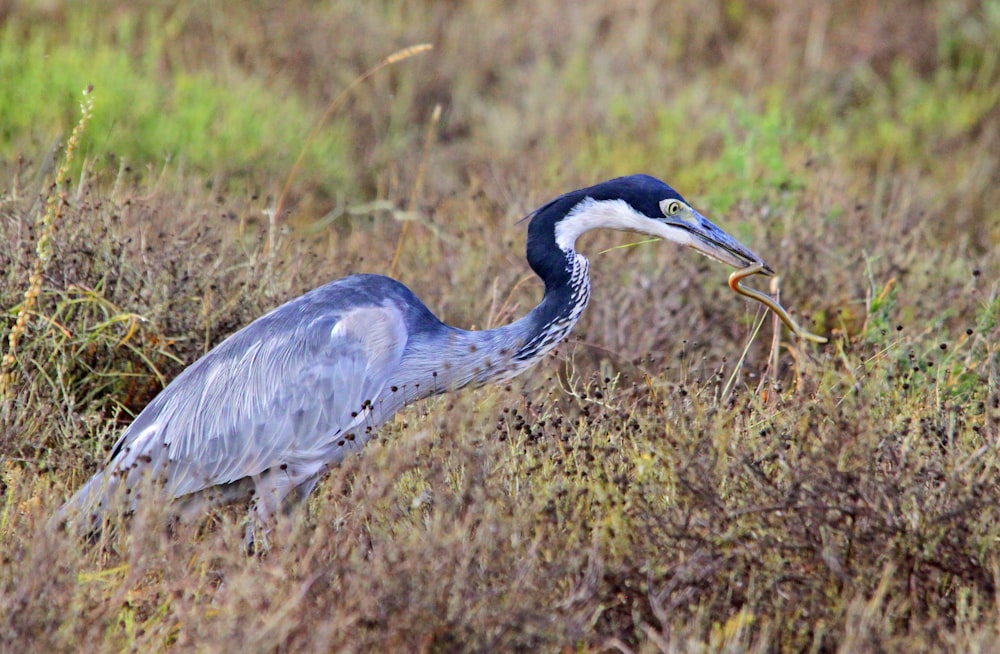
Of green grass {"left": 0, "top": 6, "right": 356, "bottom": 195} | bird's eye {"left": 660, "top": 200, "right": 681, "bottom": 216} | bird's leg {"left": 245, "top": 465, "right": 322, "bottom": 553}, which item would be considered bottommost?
bird's leg {"left": 245, "top": 465, "right": 322, "bottom": 553}

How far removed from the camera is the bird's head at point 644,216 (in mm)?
4102

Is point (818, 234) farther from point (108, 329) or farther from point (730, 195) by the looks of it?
point (108, 329)

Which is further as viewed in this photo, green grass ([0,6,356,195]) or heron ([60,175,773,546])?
green grass ([0,6,356,195])

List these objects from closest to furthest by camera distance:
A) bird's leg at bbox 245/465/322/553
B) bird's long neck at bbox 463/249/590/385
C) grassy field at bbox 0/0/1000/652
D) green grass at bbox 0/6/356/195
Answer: grassy field at bbox 0/0/1000/652 < bird's leg at bbox 245/465/322/553 < bird's long neck at bbox 463/249/590/385 < green grass at bbox 0/6/356/195

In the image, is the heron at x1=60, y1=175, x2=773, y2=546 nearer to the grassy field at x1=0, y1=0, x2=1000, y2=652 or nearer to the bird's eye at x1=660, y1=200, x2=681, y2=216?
the bird's eye at x1=660, y1=200, x2=681, y2=216

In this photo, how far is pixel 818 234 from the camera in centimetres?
550

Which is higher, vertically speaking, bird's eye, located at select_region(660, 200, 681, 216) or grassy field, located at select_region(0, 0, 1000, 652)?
bird's eye, located at select_region(660, 200, 681, 216)

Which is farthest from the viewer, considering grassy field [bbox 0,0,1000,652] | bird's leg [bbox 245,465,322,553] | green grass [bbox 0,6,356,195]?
green grass [bbox 0,6,356,195]

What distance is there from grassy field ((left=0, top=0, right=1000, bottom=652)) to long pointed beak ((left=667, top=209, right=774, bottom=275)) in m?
0.37

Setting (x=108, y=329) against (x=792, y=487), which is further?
(x=108, y=329)

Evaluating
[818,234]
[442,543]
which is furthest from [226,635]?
[818,234]

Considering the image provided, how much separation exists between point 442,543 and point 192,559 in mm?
682

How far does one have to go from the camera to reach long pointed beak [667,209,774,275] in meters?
4.09

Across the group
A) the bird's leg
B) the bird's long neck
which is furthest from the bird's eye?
the bird's leg
